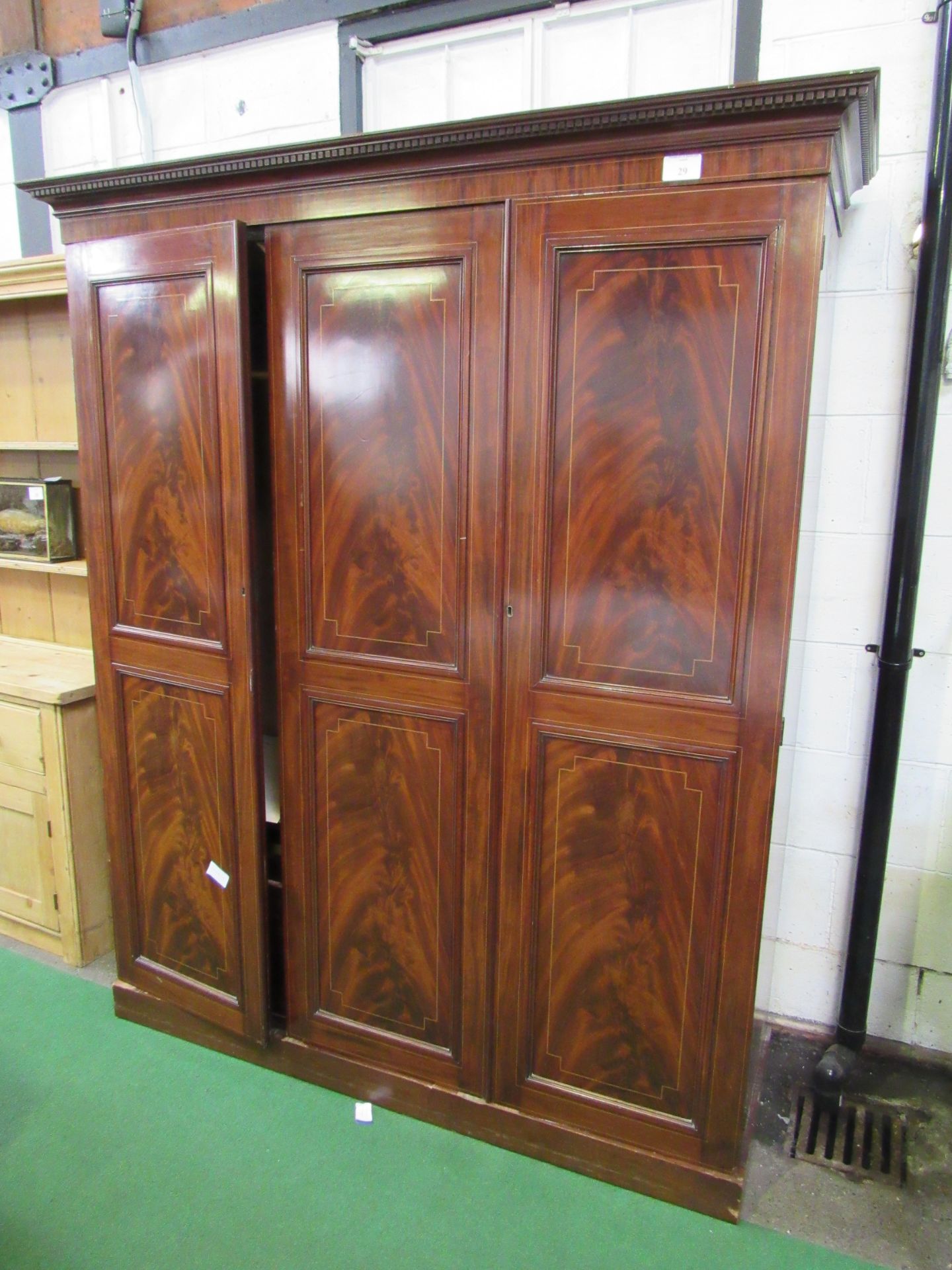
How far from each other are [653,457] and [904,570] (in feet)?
2.43

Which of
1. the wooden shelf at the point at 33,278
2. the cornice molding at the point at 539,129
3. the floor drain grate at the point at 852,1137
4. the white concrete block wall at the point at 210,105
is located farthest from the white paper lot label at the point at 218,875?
the white concrete block wall at the point at 210,105

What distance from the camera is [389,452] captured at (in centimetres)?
171

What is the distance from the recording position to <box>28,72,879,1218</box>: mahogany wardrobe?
1.46 meters

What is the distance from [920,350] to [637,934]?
4.50ft

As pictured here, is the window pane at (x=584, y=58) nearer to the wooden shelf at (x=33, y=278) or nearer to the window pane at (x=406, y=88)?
the window pane at (x=406, y=88)

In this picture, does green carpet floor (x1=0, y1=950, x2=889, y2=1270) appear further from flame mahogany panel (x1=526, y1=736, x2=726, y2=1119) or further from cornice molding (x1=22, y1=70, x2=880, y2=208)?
cornice molding (x1=22, y1=70, x2=880, y2=208)

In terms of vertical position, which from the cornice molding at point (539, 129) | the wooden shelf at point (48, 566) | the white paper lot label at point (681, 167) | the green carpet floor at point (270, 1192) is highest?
the cornice molding at point (539, 129)

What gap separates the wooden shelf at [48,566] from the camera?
2.54 meters

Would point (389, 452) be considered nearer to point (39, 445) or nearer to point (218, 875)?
point (218, 875)

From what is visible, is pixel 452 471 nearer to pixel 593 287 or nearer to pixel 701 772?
pixel 593 287

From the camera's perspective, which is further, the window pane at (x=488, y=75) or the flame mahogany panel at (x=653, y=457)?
the window pane at (x=488, y=75)

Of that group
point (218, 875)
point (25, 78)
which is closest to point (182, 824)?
point (218, 875)

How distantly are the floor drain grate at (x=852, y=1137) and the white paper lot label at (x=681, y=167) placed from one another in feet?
6.63

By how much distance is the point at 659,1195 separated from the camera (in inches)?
68.3
